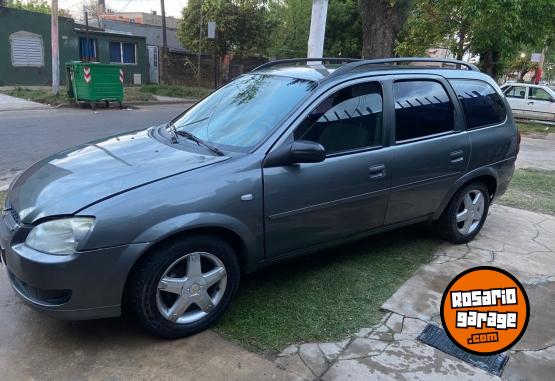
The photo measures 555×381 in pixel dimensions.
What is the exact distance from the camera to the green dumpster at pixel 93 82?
48.8 feet

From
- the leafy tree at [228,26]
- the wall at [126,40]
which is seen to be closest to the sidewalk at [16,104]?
the wall at [126,40]

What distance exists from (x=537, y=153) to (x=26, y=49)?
2023 centimetres

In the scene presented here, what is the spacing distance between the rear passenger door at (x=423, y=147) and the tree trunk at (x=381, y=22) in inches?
220

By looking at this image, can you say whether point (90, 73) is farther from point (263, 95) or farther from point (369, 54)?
point (263, 95)

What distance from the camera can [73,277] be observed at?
2502 millimetres

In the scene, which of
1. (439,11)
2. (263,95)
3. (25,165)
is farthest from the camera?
(439,11)

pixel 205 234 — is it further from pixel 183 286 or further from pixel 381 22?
pixel 381 22

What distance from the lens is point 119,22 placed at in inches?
1244

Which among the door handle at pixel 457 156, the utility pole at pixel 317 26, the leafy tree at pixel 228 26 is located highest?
the leafy tree at pixel 228 26

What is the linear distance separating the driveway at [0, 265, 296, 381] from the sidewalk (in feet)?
44.3

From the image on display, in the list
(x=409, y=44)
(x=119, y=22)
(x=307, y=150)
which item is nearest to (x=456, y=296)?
(x=307, y=150)

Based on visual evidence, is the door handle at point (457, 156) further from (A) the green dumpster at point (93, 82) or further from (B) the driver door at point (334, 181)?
(A) the green dumpster at point (93, 82)

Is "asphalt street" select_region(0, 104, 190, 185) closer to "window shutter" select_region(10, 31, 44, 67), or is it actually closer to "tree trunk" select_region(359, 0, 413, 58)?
"tree trunk" select_region(359, 0, 413, 58)

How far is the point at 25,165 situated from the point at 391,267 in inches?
231
